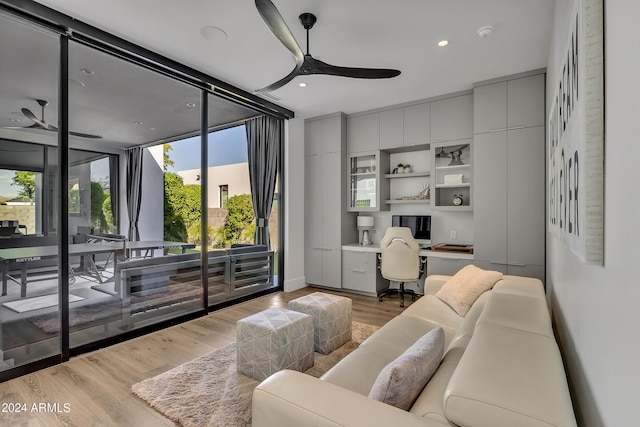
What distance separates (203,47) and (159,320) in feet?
9.36

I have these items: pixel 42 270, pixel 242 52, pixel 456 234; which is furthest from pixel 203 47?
pixel 456 234

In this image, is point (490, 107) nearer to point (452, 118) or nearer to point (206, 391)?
point (452, 118)

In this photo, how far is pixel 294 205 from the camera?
5.09 meters

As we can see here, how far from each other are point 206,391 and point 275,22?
2505mm

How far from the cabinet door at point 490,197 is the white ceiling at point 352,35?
798mm

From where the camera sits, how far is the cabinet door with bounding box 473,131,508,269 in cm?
366

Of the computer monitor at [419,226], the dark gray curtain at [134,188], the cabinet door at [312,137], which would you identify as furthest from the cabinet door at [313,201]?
the dark gray curtain at [134,188]

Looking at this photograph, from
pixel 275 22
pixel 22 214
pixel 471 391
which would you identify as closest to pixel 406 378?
pixel 471 391

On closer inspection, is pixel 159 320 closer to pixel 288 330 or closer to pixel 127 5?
pixel 288 330

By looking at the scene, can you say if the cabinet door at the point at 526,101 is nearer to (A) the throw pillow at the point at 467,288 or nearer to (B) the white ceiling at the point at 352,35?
(B) the white ceiling at the point at 352,35

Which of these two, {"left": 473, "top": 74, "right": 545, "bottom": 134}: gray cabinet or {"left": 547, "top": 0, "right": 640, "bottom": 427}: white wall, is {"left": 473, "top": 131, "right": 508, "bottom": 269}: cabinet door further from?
{"left": 547, "top": 0, "right": 640, "bottom": 427}: white wall

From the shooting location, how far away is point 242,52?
3111mm

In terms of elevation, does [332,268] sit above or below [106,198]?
below

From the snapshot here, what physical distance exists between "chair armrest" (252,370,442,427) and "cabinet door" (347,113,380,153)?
13.5ft
